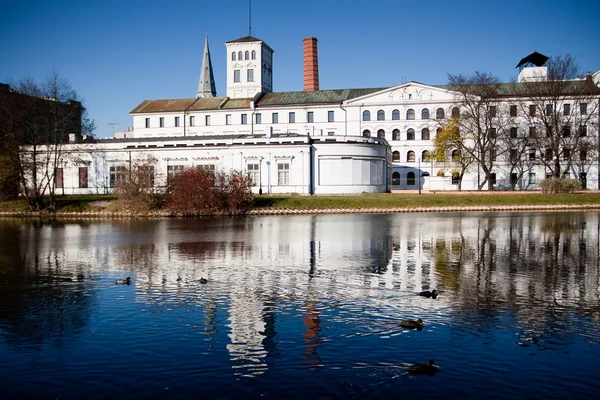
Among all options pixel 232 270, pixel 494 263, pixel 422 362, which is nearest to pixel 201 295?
pixel 232 270

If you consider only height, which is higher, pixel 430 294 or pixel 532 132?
pixel 532 132

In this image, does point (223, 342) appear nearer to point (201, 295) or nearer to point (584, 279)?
point (201, 295)

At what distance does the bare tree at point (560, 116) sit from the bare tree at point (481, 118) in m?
4.01

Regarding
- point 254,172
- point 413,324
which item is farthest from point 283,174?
point 413,324

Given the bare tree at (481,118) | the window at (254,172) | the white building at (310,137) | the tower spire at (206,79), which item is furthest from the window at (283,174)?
the tower spire at (206,79)

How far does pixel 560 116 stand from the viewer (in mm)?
72125

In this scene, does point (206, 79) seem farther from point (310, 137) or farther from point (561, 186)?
point (561, 186)

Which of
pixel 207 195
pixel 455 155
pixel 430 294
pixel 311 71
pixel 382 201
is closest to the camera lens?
pixel 430 294

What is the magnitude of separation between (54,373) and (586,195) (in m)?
57.0

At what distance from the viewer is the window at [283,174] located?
60938mm

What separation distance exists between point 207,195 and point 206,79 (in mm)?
73189

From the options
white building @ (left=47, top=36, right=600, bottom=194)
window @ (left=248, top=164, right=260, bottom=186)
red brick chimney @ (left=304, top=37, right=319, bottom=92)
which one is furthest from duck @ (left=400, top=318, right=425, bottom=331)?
red brick chimney @ (left=304, top=37, right=319, bottom=92)

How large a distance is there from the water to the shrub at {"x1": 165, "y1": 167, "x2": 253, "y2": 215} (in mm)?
25032

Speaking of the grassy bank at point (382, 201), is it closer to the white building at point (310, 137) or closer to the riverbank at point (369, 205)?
the riverbank at point (369, 205)
